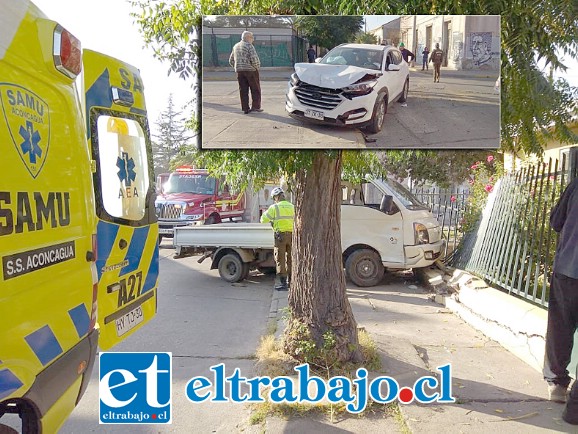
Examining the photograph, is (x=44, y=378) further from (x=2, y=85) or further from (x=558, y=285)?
(x=558, y=285)

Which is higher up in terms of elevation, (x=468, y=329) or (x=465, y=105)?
(x=465, y=105)

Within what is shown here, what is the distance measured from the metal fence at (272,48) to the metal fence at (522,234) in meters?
2.99

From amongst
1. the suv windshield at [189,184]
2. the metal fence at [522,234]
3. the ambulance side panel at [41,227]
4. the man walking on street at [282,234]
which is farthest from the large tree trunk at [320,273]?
the suv windshield at [189,184]

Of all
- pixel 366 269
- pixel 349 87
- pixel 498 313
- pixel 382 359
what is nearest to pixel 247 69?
pixel 349 87

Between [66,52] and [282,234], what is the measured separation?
20.4ft

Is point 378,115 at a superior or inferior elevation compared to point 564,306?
superior

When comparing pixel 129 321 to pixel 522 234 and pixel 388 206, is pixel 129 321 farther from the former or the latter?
pixel 388 206

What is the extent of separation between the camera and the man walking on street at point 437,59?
3.46 m

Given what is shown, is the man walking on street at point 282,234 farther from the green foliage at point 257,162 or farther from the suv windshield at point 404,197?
the green foliage at point 257,162

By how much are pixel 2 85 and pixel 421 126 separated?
8.42 feet

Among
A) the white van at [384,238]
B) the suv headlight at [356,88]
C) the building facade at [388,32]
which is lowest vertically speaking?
the white van at [384,238]

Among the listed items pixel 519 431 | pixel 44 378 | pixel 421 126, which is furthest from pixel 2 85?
pixel 519 431

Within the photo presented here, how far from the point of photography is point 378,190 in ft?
31.5

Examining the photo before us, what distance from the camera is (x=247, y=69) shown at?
3.49m
